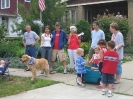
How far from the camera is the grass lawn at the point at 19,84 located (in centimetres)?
659

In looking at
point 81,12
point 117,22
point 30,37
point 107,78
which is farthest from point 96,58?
point 81,12

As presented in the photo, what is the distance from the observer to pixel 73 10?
75.0 feet

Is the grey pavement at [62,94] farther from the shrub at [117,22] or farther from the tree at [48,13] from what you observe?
the tree at [48,13]

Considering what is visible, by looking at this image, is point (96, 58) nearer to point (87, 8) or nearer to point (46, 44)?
point (46, 44)

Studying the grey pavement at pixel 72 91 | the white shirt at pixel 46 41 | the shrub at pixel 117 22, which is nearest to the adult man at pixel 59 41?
the white shirt at pixel 46 41

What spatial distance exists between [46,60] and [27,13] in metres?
10.3

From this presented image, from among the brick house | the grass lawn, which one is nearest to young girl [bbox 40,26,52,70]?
the grass lawn

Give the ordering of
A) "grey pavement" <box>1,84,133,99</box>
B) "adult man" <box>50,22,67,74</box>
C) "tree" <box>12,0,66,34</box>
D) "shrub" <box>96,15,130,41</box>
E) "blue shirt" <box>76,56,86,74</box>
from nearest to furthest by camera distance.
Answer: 1. "grey pavement" <box>1,84,133,99</box>
2. "blue shirt" <box>76,56,86,74</box>
3. "adult man" <box>50,22,67,74</box>
4. "shrub" <box>96,15,130,41</box>
5. "tree" <box>12,0,66,34</box>

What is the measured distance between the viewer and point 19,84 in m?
7.41

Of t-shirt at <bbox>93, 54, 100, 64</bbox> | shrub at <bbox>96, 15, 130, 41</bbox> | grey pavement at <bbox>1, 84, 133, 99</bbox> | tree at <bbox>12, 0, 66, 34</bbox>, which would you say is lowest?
grey pavement at <bbox>1, 84, 133, 99</bbox>

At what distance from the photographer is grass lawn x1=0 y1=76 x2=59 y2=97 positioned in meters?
6.59

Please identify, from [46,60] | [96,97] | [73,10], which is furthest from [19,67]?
[73,10]

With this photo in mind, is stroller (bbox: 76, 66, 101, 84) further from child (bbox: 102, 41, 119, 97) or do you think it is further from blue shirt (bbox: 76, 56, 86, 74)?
child (bbox: 102, 41, 119, 97)

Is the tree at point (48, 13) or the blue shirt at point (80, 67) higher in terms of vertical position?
the tree at point (48, 13)
